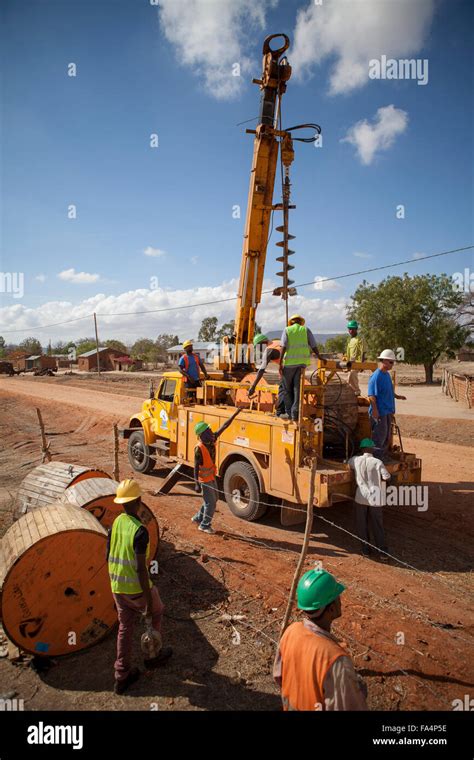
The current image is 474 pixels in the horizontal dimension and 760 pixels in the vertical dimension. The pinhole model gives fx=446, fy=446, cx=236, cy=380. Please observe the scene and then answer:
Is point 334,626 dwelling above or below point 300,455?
below

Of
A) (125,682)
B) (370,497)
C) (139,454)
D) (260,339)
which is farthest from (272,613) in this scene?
(139,454)

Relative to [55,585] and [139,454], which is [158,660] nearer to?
[55,585]

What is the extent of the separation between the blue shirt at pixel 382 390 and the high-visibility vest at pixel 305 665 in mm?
4862

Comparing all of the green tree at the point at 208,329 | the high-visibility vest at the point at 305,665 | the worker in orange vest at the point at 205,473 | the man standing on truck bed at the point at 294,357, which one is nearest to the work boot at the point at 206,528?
the worker in orange vest at the point at 205,473

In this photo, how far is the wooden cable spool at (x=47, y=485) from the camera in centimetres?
588

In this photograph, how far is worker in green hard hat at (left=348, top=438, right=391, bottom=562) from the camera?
20.0ft

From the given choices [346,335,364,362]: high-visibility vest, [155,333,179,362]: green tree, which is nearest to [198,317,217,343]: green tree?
[155,333,179,362]: green tree

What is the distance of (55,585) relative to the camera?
418cm

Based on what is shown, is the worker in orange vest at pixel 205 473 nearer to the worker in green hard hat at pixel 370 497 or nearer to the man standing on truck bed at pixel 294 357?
the man standing on truck bed at pixel 294 357
